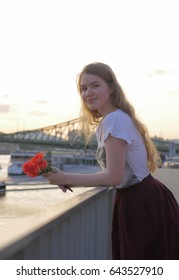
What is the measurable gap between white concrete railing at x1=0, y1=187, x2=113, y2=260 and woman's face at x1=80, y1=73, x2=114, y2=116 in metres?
0.43

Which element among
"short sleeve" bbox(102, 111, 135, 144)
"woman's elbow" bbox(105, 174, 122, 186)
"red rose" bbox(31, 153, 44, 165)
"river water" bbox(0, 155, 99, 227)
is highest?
"short sleeve" bbox(102, 111, 135, 144)

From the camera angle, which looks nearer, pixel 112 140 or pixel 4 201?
pixel 112 140

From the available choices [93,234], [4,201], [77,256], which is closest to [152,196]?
[77,256]

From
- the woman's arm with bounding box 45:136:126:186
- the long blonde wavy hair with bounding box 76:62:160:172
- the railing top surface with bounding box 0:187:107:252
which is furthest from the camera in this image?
the long blonde wavy hair with bounding box 76:62:160:172

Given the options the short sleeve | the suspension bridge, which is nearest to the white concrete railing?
the short sleeve

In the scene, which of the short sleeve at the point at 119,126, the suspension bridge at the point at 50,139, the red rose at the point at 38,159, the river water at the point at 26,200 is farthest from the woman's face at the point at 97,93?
the suspension bridge at the point at 50,139

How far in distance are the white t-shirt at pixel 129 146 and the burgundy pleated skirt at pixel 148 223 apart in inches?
1.2

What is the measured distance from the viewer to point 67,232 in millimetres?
2006

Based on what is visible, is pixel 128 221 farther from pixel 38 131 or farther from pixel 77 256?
pixel 38 131

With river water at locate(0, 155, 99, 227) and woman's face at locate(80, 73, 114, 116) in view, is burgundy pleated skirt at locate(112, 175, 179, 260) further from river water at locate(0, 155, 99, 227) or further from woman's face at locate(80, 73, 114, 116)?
river water at locate(0, 155, 99, 227)

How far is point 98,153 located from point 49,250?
40 cm

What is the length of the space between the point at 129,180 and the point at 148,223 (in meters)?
0.16

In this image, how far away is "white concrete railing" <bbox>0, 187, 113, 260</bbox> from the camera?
1.31 metres

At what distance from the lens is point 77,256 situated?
2.23 meters
